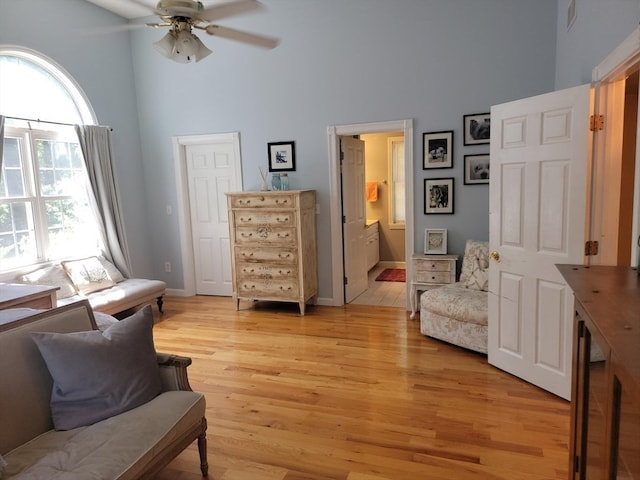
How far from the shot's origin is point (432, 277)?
4672 millimetres

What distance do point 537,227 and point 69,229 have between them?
15.9ft

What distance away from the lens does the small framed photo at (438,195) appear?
473 centimetres

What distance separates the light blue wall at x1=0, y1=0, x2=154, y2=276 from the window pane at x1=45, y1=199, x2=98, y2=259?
0.53 meters

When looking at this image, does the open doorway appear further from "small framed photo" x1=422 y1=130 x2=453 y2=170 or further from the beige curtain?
the beige curtain

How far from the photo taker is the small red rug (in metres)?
6.63

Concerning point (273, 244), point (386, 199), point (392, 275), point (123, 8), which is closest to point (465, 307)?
point (273, 244)

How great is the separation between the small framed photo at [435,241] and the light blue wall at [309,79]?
0.28ft

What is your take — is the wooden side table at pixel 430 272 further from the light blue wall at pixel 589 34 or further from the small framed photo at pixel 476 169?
the light blue wall at pixel 589 34

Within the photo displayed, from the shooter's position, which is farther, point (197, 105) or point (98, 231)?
point (197, 105)

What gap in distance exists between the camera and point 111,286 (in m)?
4.93

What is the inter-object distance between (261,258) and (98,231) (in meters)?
1.98

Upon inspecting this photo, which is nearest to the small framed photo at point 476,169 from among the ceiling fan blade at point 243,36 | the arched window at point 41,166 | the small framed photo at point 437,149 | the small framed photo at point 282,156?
the small framed photo at point 437,149

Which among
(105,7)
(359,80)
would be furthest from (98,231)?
(359,80)

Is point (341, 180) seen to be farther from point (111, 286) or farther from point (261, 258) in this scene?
point (111, 286)
